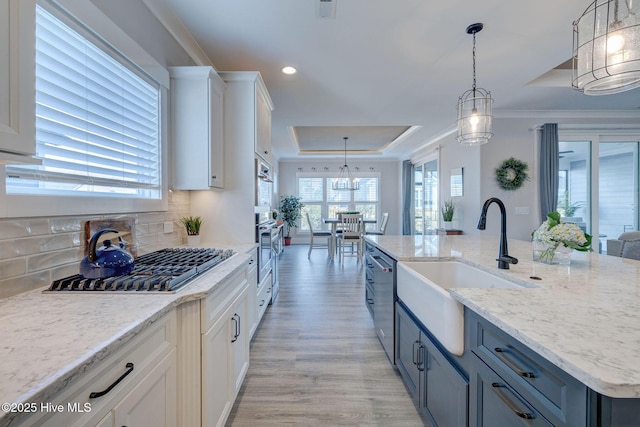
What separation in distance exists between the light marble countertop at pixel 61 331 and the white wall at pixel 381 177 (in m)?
7.16

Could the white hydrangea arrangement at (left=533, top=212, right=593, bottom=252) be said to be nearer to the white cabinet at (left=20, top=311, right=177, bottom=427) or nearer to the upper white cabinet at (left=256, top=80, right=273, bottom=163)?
the white cabinet at (left=20, top=311, right=177, bottom=427)

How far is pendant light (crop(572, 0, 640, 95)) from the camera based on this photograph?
1262 mm

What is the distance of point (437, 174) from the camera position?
5.92 metres

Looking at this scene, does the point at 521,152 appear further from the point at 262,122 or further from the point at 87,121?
the point at 87,121

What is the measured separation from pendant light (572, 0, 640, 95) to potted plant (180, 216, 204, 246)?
8.87 feet

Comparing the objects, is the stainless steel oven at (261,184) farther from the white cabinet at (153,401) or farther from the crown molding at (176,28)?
the white cabinet at (153,401)

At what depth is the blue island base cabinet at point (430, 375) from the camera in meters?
1.12

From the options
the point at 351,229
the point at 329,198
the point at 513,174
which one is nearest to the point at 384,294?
the point at 513,174

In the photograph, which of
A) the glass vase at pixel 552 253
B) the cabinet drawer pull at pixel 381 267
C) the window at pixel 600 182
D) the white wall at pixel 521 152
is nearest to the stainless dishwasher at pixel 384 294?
the cabinet drawer pull at pixel 381 267

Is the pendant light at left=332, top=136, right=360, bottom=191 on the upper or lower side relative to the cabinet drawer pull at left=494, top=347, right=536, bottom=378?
upper

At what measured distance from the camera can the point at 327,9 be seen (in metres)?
1.92

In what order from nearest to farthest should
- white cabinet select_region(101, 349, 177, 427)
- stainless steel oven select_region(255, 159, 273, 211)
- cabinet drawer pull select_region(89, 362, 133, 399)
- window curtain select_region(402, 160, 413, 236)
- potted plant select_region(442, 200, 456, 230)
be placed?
cabinet drawer pull select_region(89, 362, 133, 399)
white cabinet select_region(101, 349, 177, 427)
stainless steel oven select_region(255, 159, 273, 211)
potted plant select_region(442, 200, 456, 230)
window curtain select_region(402, 160, 413, 236)

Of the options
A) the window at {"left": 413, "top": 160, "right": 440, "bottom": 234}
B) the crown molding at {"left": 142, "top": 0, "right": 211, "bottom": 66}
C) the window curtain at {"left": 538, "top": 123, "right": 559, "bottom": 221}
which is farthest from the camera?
the window at {"left": 413, "top": 160, "right": 440, "bottom": 234}

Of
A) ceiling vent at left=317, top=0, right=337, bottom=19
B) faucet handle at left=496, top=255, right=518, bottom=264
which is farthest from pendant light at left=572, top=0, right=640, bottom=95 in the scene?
ceiling vent at left=317, top=0, right=337, bottom=19
